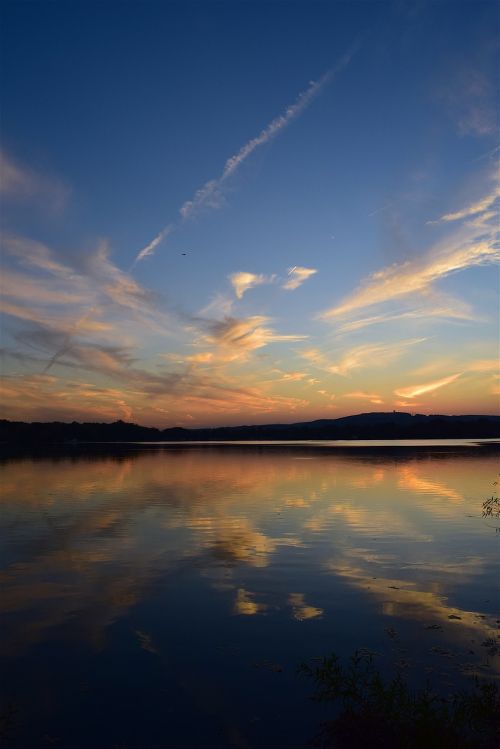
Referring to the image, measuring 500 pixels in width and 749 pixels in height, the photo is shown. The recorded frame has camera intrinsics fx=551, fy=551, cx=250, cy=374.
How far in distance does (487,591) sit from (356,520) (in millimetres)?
14646

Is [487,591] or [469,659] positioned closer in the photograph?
[469,659]

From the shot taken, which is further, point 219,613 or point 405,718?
point 219,613

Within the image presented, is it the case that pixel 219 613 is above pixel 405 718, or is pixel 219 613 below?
below

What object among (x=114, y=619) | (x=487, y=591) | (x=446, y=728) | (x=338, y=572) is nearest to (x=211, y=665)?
(x=114, y=619)

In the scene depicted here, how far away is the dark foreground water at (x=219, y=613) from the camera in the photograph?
10.8 meters

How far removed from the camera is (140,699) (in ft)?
37.0

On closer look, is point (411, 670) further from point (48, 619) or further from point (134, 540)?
point (134, 540)

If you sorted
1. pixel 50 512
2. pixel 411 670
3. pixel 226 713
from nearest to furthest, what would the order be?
pixel 226 713, pixel 411 670, pixel 50 512

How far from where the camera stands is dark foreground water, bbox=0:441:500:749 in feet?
35.3

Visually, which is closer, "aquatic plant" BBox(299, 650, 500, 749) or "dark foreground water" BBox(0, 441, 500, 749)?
"aquatic plant" BBox(299, 650, 500, 749)

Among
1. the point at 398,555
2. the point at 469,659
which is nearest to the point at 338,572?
the point at 398,555

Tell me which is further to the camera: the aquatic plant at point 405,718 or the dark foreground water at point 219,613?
the dark foreground water at point 219,613

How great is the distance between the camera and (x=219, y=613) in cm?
1647

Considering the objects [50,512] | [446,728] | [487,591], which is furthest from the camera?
[50,512]
